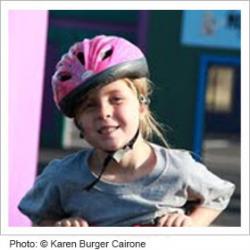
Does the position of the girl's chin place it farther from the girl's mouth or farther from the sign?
the sign

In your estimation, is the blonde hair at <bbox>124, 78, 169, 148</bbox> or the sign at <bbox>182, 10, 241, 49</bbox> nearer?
the blonde hair at <bbox>124, 78, 169, 148</bbox>

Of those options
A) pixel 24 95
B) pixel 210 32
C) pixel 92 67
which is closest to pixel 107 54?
pixel 92 67

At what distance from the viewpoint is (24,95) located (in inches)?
86.9

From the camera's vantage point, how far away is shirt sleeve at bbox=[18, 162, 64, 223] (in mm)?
1509

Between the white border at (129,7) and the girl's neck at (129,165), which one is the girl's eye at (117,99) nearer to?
the girl's neck at (129,165)

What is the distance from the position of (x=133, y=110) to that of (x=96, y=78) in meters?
0.11

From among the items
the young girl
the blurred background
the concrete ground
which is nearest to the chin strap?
the young girl

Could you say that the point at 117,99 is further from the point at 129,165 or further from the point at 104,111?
the point at 129,165

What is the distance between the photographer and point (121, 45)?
1502 mm

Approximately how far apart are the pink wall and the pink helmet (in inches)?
18.6

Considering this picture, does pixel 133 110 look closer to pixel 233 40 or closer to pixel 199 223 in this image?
pixel 199 223

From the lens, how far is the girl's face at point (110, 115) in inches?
58.5

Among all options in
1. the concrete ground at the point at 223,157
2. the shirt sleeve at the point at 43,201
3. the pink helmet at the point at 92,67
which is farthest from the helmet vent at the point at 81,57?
the concrete ground at the point at 223,157
